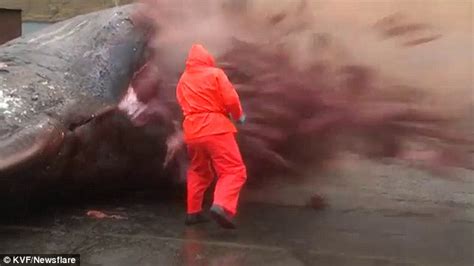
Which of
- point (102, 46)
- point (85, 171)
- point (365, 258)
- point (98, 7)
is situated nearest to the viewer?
point (365, 258)

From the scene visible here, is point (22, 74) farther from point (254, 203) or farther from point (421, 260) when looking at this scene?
A: point (421, 260)

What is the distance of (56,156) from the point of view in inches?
247

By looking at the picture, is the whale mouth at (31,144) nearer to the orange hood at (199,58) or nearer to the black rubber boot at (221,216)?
the orange hood at (199,58)

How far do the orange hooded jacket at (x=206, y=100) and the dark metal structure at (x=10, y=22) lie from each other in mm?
7952

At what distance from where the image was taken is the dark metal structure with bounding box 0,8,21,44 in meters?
13.8

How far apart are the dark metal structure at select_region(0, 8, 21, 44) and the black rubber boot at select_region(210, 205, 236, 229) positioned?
8.35 metres

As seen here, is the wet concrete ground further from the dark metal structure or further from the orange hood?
the dark metal structure

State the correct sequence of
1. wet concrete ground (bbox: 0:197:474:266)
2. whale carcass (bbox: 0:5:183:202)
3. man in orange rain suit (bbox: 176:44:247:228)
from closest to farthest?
wet concrete ground (bbox: 0:197:474:266) < whale carcass (bbox: 0:5:183:202) < man in orange rain suit (bbox: 176:44:247:228)

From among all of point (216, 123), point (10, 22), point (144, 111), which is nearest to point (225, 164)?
point (216, 123)

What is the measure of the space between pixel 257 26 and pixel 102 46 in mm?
1403

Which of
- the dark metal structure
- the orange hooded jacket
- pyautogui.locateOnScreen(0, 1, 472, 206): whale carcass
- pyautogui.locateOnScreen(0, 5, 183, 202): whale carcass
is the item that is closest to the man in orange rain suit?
the orange hooded jacket

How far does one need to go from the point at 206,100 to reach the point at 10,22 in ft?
27.3

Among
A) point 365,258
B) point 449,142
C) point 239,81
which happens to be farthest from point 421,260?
point 239,81

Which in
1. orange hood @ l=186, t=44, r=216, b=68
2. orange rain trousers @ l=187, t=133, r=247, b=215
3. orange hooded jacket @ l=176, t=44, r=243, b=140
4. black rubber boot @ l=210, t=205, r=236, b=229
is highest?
orange hood @ l=186, t=44, r=216, b=68
